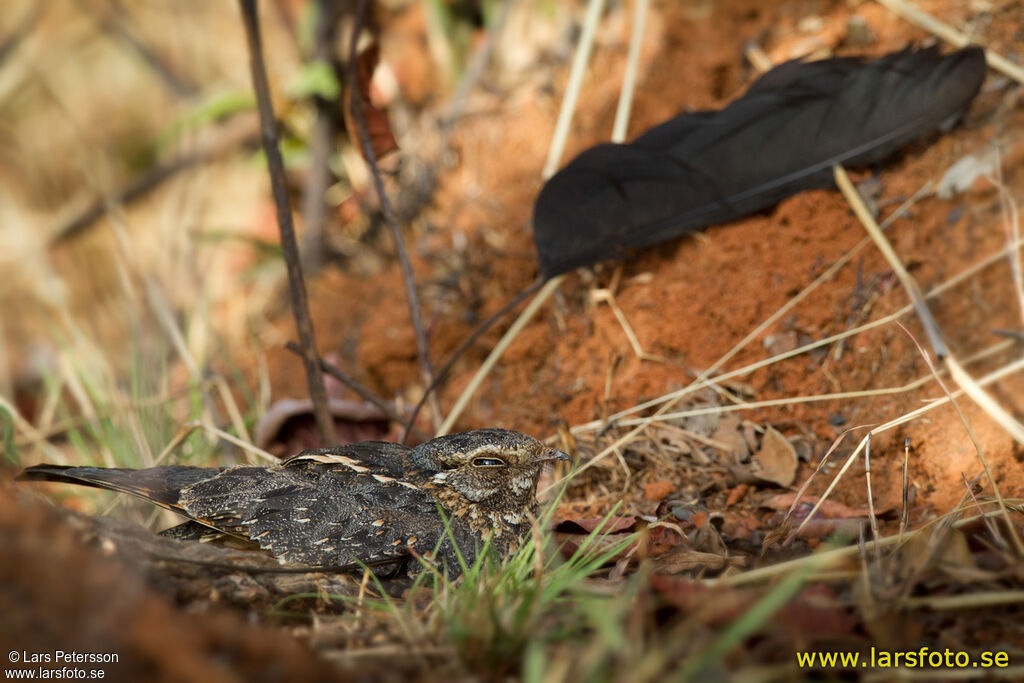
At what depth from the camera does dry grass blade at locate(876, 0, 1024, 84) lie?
3225mm

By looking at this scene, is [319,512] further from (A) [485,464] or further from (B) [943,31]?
(B) [943,31]

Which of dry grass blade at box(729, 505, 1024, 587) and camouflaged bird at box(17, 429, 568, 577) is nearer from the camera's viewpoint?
dry grass blade at box(729, 505, 1024, 587)

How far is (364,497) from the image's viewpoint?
91.3 inches

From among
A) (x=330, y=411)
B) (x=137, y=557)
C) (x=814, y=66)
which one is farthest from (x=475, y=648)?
(x=814, y=66)

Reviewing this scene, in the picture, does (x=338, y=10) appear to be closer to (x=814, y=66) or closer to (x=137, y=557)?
(x=814, y=66)

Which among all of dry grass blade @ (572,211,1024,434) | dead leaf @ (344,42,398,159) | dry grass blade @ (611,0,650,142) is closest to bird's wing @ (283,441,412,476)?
dry grass blade @ (572,211,1024,434)

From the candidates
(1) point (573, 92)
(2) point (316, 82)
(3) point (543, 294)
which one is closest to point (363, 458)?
(3) point (543, 294)

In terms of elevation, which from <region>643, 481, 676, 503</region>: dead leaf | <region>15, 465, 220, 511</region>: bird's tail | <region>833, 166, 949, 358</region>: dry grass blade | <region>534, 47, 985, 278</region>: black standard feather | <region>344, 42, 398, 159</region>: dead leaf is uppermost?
<region>344, 42, 398, 159</region>: dead leaf

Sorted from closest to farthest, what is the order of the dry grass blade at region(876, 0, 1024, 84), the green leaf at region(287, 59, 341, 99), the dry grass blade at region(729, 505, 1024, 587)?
the dry grass blade at region(729, 505, 1024, 587) → the dry grass blade at region(876, 0, 1024, 84) → the green leaf at region(287, 59, 341, 99)

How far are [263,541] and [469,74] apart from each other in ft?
11.3

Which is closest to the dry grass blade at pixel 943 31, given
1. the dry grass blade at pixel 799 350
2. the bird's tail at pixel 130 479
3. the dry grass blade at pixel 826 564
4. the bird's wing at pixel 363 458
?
the dry grass blade at pixel 799 350

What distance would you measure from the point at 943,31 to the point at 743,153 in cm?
104

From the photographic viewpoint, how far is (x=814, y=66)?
333cm

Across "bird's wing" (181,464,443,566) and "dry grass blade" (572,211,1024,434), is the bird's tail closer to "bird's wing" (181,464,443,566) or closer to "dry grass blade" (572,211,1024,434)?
"bird's wing" (181,464,443,566)
